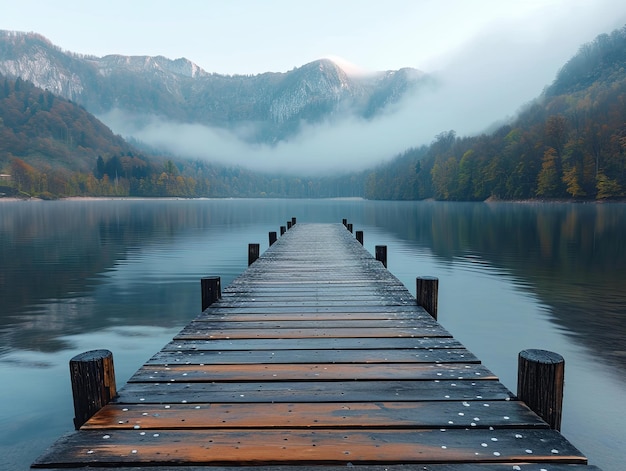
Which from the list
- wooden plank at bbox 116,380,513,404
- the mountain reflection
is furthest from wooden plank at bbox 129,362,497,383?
the mountain reflection

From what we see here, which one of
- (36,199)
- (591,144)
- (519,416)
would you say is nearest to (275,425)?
(519,416)

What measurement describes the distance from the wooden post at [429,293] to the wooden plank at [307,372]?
302 centimetres

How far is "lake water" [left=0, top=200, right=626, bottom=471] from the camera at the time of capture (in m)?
7.92

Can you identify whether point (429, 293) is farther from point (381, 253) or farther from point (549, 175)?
point (549, 175)

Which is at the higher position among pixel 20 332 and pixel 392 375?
pixel 392 375

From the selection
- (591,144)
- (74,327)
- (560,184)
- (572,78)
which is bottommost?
(74,327)

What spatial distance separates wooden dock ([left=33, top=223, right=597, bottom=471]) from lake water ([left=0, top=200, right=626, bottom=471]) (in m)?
3.35

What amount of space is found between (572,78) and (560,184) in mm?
119427

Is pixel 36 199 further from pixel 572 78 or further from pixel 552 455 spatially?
pixel 572 78

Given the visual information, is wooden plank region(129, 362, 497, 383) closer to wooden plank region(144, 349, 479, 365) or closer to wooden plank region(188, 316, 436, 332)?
wooden plank region(144, 349, 479, 365)

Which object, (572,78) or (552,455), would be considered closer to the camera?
(552,455)

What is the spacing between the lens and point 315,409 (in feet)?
14.0

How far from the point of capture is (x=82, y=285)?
19.0m

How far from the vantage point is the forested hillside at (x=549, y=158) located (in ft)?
298
